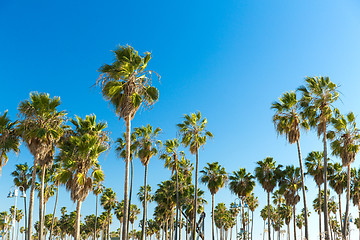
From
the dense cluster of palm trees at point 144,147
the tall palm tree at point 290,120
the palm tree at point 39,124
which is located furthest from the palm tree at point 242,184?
the palm tree at point 39,124

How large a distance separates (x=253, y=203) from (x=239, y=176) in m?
34.4

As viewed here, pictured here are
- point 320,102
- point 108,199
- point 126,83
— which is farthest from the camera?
point 108,199

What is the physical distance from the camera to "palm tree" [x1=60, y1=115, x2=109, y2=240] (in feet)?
71.9

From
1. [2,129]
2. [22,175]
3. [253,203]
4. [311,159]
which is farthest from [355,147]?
[253,203]

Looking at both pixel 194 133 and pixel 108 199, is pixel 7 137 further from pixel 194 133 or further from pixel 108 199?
pixel 108 199

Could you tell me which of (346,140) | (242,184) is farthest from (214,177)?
(346,140)

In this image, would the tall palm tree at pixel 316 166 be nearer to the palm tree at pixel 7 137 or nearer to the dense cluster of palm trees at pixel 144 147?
the dense cluster of palm trees at pixel 144 147

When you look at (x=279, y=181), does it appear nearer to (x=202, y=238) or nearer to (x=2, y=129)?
(x=202, y=238)

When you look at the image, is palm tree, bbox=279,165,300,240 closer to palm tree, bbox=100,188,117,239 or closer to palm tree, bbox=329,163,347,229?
palm tree, bbox=329,163,347,229

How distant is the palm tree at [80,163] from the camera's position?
2192 cm

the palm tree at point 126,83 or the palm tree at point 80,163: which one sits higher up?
the palm tree at point 126,83

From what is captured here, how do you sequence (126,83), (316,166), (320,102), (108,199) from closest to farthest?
(126,83), (320,102), (316,166), (108,199)

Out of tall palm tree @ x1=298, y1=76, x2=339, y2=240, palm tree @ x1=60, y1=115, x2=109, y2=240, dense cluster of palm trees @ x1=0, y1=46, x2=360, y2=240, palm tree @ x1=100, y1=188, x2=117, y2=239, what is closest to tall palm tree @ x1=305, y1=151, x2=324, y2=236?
dense cluster of palm trees @ x1=0, y1=46, x2=360, y2=240

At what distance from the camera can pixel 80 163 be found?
22.4 m
